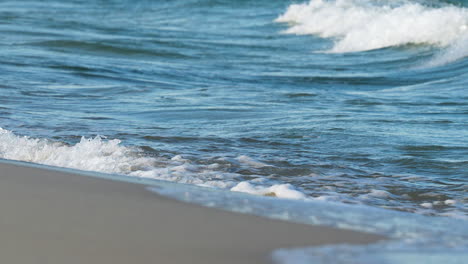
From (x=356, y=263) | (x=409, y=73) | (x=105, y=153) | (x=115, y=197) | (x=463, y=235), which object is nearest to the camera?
(x=356, y=263)

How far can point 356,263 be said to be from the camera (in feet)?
7.98

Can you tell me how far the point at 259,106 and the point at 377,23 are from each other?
9.90 metres

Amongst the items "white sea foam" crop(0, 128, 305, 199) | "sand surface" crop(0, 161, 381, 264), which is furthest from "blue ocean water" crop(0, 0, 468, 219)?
"sand surface" crop(0, 161, 381, 264)

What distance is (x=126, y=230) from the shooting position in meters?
2.72

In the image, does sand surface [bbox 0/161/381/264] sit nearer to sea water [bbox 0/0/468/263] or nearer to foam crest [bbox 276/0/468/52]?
sea water [bbox 0/0/468/263]

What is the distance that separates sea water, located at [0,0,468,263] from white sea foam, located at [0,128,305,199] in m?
0.01

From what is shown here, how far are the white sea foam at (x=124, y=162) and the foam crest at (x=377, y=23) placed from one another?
401 inches

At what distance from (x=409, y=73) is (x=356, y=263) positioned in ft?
29.6

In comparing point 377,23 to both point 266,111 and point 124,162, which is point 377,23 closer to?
point 266,111

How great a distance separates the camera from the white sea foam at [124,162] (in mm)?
4242

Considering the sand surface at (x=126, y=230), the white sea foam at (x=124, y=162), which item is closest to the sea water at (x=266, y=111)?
the white sea foam at (x=124, y=162)

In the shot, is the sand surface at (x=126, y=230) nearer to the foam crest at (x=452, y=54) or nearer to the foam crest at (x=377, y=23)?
the foam crest at (x=452, y=54)

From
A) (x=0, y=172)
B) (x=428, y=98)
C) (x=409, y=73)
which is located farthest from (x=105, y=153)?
(x=409, y=73)

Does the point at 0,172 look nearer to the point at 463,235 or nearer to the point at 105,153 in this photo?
the point at 105,153
